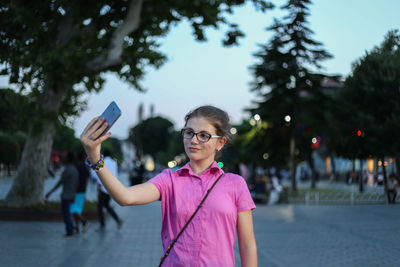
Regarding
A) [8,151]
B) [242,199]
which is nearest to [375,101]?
[242,199]

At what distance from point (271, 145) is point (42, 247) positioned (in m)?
25.4

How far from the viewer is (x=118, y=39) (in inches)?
478

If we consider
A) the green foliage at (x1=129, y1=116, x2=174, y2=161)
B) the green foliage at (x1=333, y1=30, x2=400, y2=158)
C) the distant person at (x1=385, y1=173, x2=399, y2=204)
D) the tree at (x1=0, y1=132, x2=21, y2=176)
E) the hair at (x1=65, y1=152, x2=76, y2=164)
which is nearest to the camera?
the green foliage at (x1=333, y1=30, x2=400, y2=158)

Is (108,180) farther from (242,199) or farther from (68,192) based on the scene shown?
(68,192)

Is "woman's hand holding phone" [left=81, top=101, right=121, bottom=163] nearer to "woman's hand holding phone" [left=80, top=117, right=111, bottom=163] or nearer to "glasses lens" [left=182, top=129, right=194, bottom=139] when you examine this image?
"woman's hand holding phone" [left=80, top=117, right=111, bottom=163]

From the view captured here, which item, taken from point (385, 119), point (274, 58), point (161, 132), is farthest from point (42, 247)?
point (161, 132)

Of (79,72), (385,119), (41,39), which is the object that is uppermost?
(41,39)

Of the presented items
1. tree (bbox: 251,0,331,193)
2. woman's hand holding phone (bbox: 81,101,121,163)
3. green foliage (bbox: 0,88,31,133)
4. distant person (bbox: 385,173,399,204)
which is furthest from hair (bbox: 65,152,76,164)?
tree (bbox: 251,0,331,193)

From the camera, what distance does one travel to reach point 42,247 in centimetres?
880

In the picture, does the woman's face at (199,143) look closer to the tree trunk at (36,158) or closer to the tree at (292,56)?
the tree trunk at (36,158)

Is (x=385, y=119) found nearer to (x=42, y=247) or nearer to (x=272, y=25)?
(x=42, y=247)

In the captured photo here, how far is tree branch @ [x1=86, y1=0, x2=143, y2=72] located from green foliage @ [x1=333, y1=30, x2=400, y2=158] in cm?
631

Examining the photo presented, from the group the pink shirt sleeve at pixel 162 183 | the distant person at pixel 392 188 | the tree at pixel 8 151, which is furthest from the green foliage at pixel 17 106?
the tree at pixel 8 151

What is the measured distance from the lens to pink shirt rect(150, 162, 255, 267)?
2.68 meters
